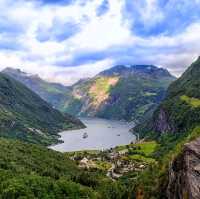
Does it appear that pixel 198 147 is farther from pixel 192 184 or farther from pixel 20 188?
pixel 20 188

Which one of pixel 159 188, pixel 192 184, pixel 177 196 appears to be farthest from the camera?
pixel 159 188

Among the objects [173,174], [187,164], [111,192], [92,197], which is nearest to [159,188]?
[173,174]

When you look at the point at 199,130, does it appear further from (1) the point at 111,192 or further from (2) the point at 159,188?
(1) the point at 111,192

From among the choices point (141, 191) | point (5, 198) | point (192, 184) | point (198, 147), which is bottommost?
point (5, 198)

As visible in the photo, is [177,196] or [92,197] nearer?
[177,196]

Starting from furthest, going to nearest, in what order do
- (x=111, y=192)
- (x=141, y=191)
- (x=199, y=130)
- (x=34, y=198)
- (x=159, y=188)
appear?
(x=34, y=198) → (x=111, y=192) → (x=141, y=191) → (x=159, y=188) → (x=199, y=130)

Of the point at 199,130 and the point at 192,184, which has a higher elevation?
the point at 199,130

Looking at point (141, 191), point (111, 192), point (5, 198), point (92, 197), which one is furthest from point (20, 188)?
point (141, 191)
